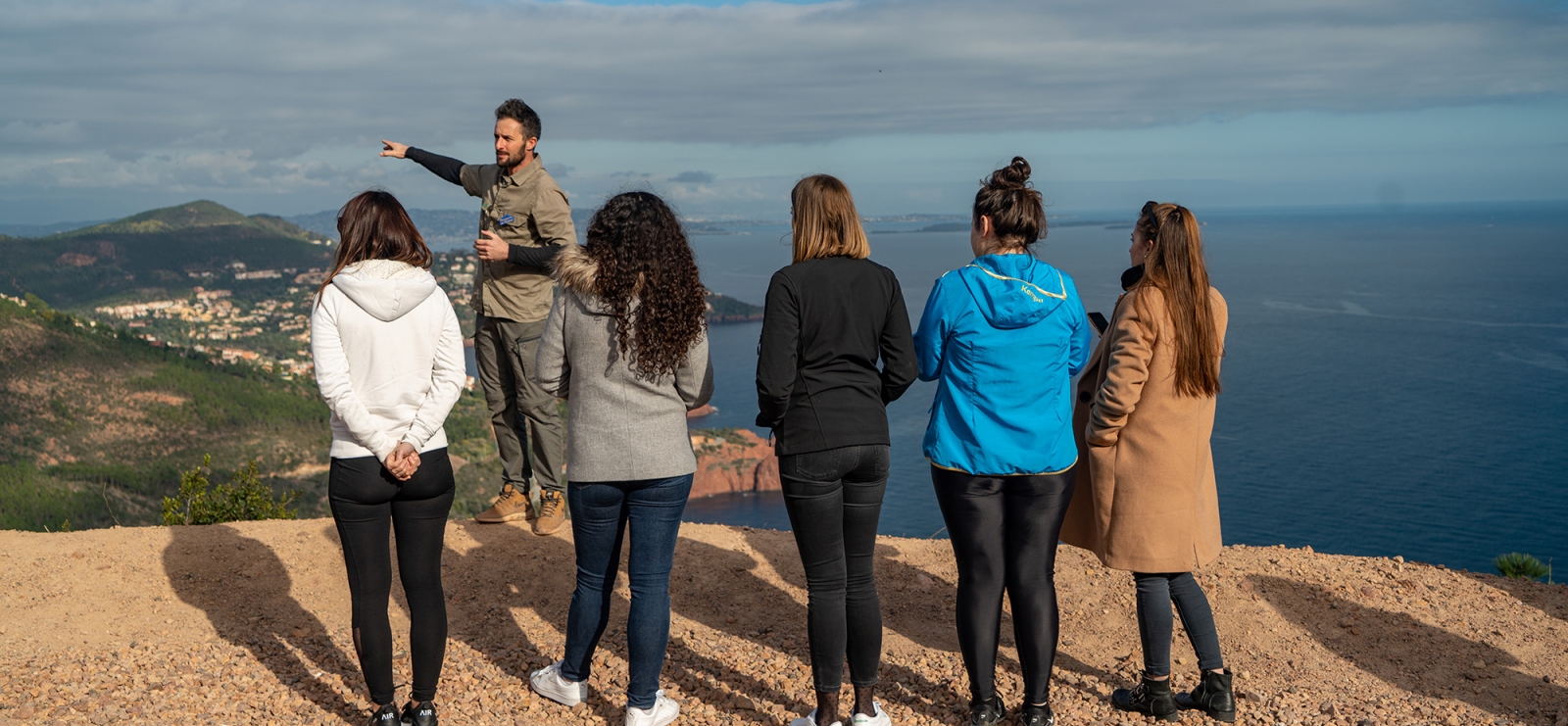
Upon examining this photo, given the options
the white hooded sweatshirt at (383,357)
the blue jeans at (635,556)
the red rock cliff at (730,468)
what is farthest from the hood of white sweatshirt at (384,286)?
the red rock cliff at (730,468)

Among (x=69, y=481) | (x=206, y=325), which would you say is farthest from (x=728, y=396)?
(x=69, y=481)

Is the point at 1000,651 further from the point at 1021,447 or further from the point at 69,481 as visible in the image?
the point at 69,481

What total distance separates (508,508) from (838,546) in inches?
135

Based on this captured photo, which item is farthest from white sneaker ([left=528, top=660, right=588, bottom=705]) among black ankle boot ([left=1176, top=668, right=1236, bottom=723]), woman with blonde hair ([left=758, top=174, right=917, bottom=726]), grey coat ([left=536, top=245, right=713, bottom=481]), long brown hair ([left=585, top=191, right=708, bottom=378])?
black ankle boot ([left=1176, top=668, right=1236, bottom=723])

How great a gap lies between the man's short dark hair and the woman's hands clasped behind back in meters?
2.60

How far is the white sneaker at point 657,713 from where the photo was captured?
3.46m

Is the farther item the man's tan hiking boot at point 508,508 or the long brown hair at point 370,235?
the man's tan hiking boot at point 508,508

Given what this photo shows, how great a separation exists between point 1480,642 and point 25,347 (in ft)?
191

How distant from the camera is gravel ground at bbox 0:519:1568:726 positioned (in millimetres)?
3848

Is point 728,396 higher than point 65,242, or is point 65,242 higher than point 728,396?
point 65,242

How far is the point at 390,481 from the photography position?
311cm

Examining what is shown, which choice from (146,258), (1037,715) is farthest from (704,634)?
(146,258)

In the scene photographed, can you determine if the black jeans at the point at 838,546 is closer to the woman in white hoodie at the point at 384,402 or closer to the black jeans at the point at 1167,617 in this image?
the black jeans at the point at 1167,617

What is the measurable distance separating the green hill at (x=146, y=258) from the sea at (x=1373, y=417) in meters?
50.6
